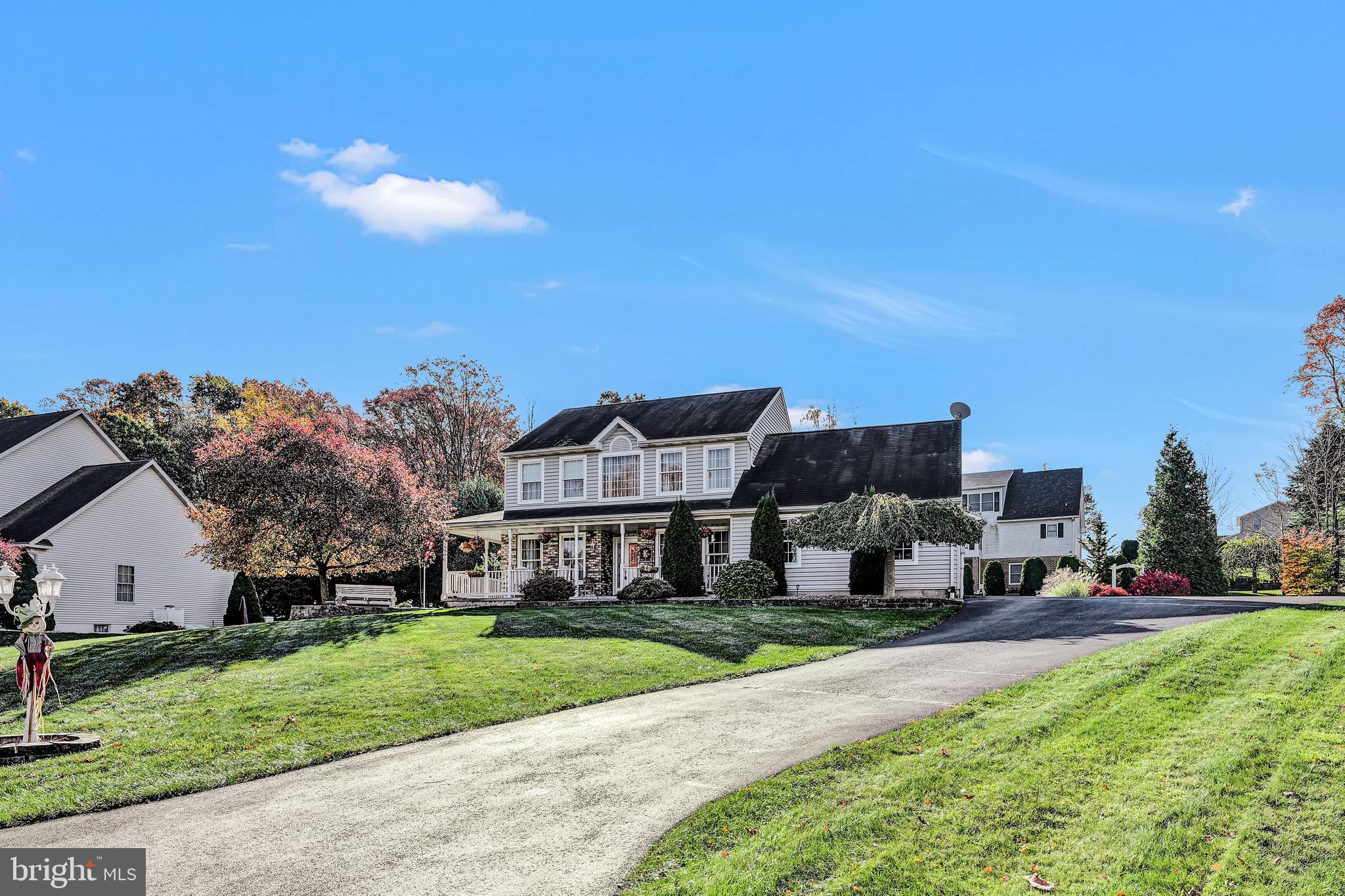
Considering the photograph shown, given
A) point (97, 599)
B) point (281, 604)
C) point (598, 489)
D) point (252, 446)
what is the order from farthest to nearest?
point (281, 604)
point (598, 489)
point (97, 599)
point (252, 446)

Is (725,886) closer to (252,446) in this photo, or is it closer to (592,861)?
(592,861)

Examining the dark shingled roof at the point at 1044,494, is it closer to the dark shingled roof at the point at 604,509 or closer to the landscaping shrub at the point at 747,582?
the dark shingled roof at the point at 604,509

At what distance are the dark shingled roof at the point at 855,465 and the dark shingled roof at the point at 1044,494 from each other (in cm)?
2284

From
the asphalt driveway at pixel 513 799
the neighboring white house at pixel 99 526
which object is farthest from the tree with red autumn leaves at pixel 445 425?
the asphalt driveway at pixel 513 799

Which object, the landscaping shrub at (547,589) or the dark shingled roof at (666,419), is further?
the dark shingled roof at (666,419)

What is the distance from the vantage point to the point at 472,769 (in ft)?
33.1

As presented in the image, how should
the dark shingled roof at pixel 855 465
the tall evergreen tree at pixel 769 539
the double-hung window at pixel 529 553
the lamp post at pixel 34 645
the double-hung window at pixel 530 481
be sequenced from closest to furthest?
the lamp post at pixel 34 645 < the tall evergreen tree at pixel 769 539 < the dark shingled roof at pixel 855 465 < the double-hung window at pixel 529 553 < the double-hung window at pixel 530 481

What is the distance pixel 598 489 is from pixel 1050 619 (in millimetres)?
17023

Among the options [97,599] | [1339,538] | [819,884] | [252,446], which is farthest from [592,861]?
[1339,538]

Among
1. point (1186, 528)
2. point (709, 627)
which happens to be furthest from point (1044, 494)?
point (709, 627)

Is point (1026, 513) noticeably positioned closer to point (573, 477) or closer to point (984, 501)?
point (984, 501)

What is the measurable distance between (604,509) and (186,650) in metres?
16.2

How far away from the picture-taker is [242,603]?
115ft

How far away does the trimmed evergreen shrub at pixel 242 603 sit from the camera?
3528 cm
